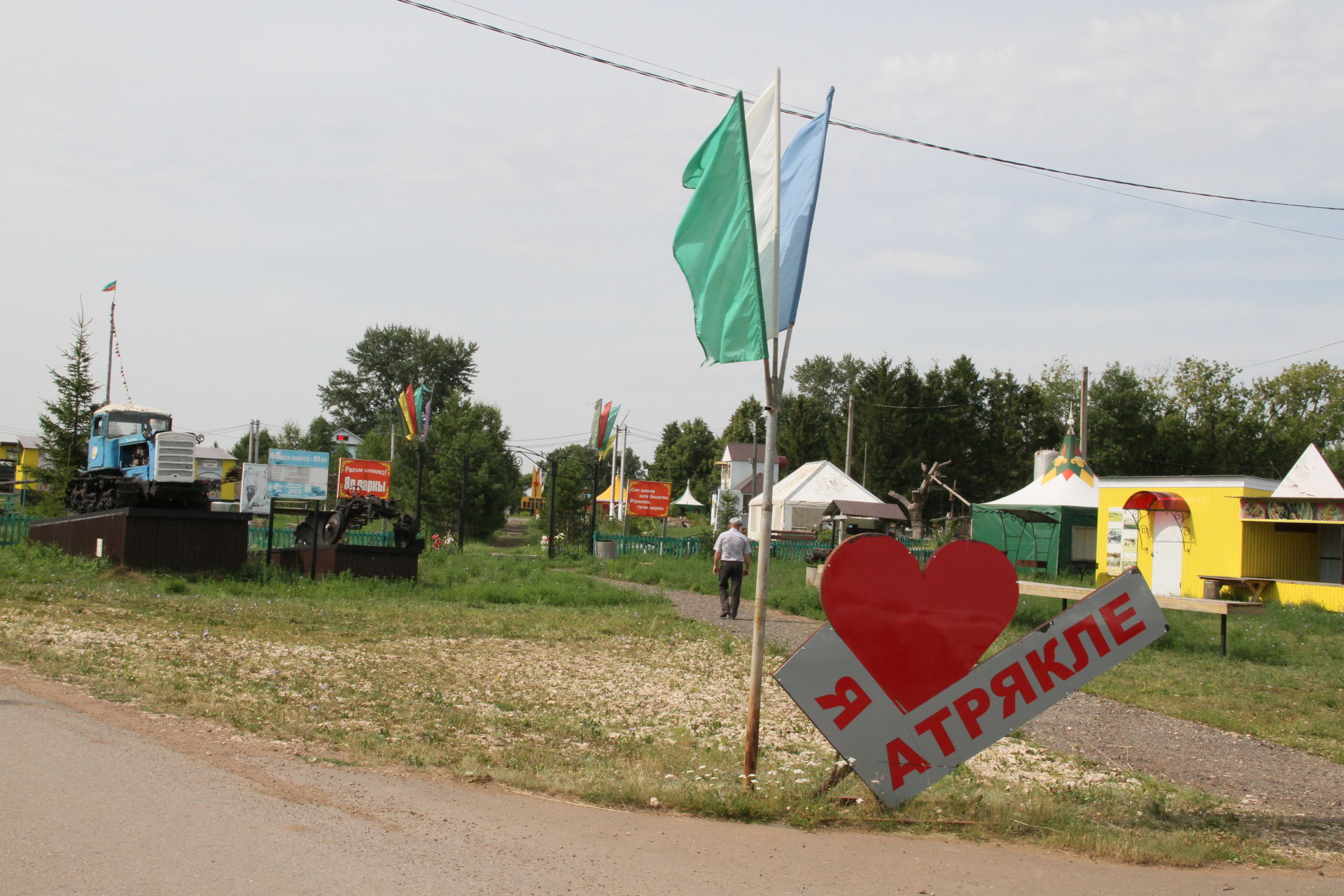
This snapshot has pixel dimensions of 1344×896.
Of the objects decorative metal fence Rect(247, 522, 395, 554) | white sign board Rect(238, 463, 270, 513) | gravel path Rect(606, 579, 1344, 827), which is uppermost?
white sign board Rect(238, 463, 270, 513)

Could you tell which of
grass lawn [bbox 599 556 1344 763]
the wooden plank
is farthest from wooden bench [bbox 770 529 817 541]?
the wooden plank

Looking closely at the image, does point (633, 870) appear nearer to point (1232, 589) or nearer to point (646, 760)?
point (646, 760)

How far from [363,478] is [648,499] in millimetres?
12164

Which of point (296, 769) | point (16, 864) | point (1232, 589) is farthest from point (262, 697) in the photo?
point (1232, 589)

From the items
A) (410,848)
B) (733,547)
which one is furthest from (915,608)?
(733,547)

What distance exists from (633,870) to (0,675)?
7207mm

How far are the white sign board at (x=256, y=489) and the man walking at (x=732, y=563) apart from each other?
1170cm

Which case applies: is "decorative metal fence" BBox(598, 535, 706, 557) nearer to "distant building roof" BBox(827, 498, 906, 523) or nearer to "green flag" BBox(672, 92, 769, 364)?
"distant building roof" BBox(827, 498, 906, 523)

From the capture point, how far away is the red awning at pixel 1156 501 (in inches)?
1092

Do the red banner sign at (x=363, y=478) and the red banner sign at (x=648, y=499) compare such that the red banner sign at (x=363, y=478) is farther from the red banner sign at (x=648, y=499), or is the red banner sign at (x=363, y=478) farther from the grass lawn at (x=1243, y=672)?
the grass lawn at (x=1243, y=672)

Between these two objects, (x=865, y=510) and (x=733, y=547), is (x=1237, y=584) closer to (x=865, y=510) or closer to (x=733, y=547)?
(x=733, y=547)

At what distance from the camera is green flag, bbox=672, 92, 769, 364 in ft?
21.9

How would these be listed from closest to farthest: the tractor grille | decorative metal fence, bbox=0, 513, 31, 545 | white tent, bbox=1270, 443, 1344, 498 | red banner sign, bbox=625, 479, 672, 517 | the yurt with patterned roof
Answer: the tractor grille
decorative metal fence, bbox=0, 513, 31, 545
white tent, bbox=1270, 443, 1344, 498
the yurt with patterned roof
red banner sign, bbox=625, 479, 672, 517

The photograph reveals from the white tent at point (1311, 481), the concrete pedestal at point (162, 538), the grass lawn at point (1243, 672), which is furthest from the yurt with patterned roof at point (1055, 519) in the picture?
the concrete pedestal at point (162, 538)
